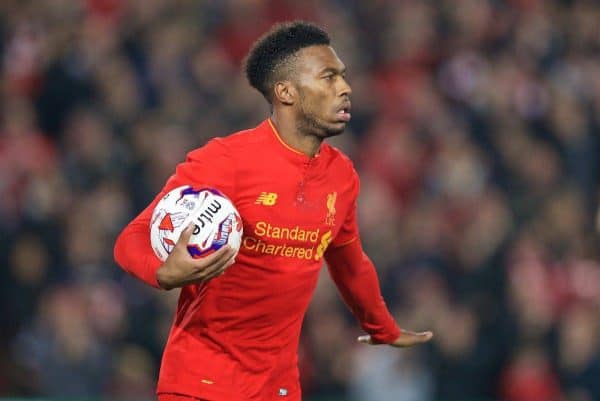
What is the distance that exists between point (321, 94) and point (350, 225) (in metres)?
0.58

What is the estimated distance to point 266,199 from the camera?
4988mm

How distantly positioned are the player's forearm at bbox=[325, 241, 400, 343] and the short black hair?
2.32 feet

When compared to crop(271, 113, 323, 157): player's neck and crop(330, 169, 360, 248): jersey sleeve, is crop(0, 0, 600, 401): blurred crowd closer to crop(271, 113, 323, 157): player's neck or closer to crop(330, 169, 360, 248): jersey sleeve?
crop(330, 169, 360, 248): jersey sleeve

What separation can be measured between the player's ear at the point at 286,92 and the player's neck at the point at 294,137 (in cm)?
7

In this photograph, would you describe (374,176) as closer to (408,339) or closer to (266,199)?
(408,339)

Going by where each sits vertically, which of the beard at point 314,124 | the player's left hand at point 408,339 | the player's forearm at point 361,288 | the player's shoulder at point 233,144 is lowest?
the player's left hand at point 408,339

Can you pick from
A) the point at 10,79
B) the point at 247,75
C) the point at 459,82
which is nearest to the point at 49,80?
the point at 10,79

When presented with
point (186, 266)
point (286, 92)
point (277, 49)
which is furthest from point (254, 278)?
point (277, 49)

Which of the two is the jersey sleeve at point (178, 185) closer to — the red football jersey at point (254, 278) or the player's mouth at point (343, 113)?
the red football jersey at point (254, 278)

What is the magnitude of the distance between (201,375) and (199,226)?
0.64m

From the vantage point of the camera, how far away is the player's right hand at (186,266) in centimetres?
448

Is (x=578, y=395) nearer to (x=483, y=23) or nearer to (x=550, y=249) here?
(x=550, y=249)

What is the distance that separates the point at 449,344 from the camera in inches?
353

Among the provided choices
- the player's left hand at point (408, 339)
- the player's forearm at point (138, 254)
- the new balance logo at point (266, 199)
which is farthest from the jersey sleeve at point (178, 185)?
the player's left hand at point (408, 339)
